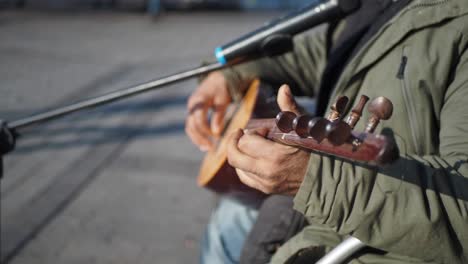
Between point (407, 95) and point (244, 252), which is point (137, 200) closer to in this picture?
point (244, 252)

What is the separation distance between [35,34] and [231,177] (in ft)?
19.6

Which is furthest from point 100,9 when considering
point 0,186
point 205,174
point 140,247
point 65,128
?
point 205,174

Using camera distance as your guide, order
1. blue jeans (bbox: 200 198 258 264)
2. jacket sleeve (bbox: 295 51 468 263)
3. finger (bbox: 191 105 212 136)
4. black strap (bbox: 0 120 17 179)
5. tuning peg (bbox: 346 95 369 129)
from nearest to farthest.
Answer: tuning peg (bbox: 346 95 369 129)
jacket sleeve (bbox: 295 51 468 263)
black strap (bbox: 0 120 17 179)
blue jeans (bbox: 200 198 258 264)
finger (bbox: 191 105 212 136)

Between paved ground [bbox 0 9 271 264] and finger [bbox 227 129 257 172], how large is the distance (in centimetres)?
152

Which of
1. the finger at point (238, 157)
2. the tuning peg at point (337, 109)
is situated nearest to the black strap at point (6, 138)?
the finger at point (238, 157)

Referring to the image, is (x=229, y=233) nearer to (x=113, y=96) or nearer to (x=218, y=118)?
(x=218, y=118)

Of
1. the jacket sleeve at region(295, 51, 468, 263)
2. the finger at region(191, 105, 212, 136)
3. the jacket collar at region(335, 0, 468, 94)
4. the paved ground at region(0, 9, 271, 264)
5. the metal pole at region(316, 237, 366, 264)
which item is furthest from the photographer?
the paved ground at region(0, 9, 271, 264)

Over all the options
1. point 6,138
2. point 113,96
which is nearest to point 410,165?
point 113,96

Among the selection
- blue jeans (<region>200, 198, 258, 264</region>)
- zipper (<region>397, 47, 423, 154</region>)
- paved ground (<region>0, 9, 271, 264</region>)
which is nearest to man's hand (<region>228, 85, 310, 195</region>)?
zipper (<region>397, 47, 423, 154</region>)

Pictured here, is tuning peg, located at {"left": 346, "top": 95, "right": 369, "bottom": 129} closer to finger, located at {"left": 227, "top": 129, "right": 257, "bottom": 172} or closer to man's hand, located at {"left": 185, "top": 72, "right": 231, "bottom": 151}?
finger, located at {"left": 227, "top": 129, "right": 257, "bottom": 172}

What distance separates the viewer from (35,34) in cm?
671

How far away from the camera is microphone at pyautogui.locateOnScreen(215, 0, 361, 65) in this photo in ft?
5.12

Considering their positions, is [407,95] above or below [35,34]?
above

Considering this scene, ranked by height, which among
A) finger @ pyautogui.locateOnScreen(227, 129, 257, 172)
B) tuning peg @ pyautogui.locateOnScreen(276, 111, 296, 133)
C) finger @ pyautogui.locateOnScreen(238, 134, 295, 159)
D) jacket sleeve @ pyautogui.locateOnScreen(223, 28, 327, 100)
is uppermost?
tuning peg @ pyautogui.locateOnScreen(276, 111, 296, 133)
